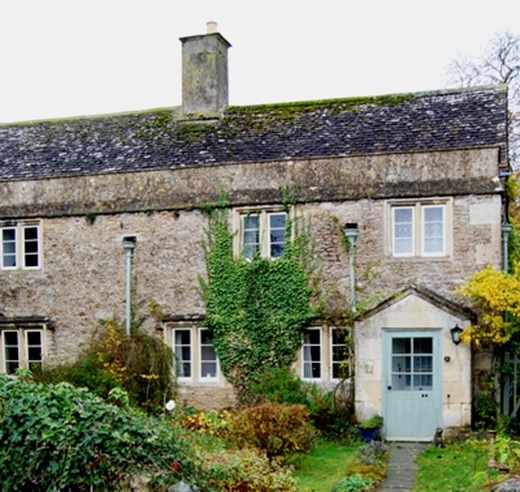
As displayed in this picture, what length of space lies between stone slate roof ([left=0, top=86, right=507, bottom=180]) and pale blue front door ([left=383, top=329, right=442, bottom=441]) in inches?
184

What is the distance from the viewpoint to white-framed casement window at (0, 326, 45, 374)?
21844 mm

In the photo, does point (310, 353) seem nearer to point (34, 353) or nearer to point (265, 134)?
point (265, 134)

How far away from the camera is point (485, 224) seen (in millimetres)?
18453

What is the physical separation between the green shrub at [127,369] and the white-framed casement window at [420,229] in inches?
256

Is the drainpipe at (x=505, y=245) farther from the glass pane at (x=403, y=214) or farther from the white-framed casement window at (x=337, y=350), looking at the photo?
the white-framed casement window at (x=337, y=350)

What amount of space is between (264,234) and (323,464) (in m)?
6.67

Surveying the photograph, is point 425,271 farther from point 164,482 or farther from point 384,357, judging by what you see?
point 164,482

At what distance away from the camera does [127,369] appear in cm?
1972

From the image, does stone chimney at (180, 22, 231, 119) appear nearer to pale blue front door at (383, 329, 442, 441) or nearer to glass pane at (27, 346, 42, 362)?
glass pane at (27, 346, 42, 362)

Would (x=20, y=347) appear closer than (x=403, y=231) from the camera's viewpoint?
No

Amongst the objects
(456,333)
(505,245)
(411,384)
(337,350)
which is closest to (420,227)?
(505,245)

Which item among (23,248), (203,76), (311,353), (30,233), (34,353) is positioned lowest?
(34,353)

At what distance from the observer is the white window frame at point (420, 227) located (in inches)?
738

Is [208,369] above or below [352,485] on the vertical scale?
above
